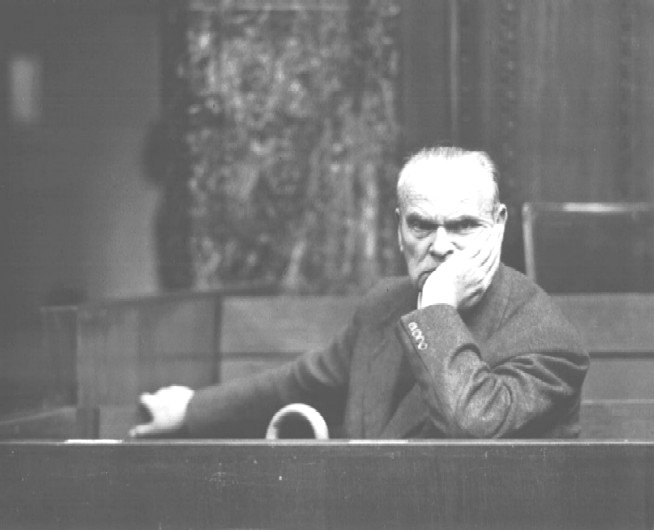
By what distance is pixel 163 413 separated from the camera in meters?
2.79

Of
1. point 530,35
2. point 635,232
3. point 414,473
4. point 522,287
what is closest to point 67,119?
point 530,35

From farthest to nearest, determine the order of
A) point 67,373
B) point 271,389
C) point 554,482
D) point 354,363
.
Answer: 1. point 67,373
2. point 271,389
3. point 354,363
4. point 554,482

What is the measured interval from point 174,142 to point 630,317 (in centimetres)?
196

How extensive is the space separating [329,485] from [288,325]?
96.4 inches

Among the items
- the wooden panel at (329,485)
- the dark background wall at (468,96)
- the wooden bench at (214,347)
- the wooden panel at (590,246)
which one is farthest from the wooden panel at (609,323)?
the wooden panel at (329,485)

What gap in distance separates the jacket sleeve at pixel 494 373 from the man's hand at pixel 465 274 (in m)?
0.05

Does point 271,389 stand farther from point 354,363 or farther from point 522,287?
point 522,287

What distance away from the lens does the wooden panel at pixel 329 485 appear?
1.83 m

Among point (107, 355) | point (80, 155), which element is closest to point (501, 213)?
point (107, 355)

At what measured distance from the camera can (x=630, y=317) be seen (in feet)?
13.0

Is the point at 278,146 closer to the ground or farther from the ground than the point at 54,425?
farther from the ground

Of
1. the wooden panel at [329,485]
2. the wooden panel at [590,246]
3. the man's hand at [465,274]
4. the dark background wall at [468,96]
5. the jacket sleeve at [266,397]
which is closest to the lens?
the wooden panel at [329,485]

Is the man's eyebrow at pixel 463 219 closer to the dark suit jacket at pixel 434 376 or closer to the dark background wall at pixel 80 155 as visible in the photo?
the dark suit jacket at pixel 434 376

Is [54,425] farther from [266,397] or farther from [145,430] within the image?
[266,397]
